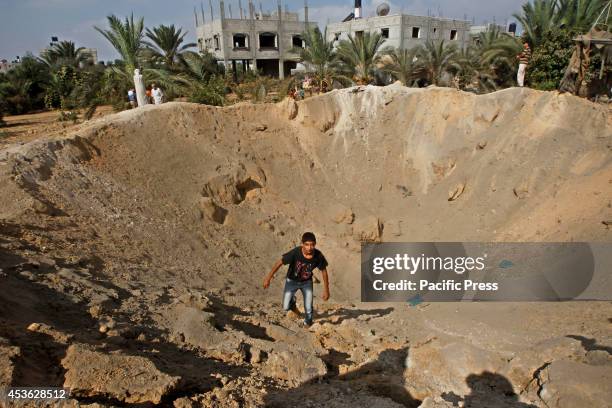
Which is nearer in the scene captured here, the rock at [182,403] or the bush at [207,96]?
the rock at [182,403]

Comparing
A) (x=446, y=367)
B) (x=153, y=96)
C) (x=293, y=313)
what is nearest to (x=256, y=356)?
(x=293, y=313)

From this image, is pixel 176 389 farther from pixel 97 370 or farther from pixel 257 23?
pixel 257 23

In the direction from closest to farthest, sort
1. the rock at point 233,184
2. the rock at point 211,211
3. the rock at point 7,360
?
the rock at point 7,360, the rock at point 211,211, the rock at point 233,184

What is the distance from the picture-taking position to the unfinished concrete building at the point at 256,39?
29.0 metres

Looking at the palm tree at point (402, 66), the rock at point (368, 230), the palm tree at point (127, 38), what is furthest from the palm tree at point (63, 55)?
the rock at point (368, 230)

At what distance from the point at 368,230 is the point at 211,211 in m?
4.14

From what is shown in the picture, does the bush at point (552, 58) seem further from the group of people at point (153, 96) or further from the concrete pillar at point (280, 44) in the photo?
the concrete pillar at point (280, 44)

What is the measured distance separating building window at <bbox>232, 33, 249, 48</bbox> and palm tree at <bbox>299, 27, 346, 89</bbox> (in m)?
14.5

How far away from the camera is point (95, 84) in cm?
1677

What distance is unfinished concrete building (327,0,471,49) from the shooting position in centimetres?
2645

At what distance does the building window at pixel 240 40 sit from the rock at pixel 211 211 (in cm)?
2328

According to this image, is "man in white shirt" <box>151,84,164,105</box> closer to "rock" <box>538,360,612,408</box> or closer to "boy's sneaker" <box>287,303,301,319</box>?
"boy's sneaker" <box>287,303,301,319</box>

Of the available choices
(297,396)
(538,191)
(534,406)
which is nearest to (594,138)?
(538,191)

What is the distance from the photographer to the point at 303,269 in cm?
529
